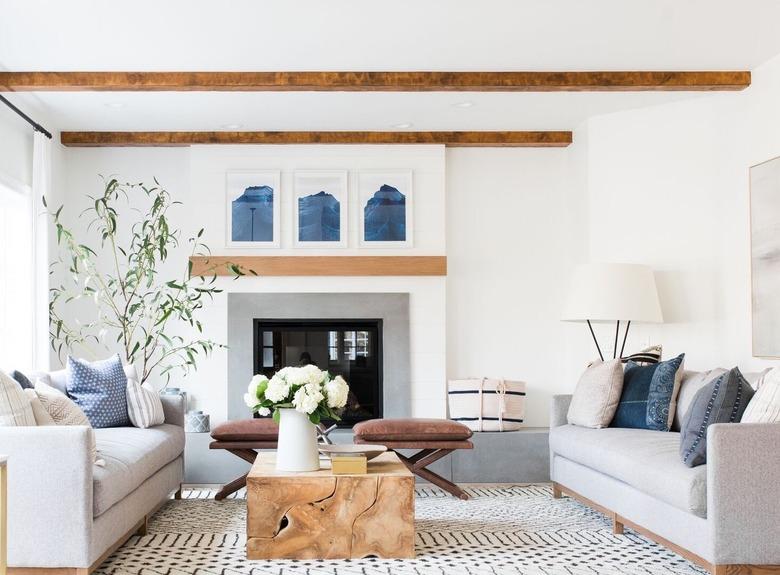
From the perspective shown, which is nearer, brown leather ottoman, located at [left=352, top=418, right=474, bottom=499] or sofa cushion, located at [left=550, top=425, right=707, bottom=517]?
sofa cushion, located at [left=550, top=425, right=707, bottom=517]

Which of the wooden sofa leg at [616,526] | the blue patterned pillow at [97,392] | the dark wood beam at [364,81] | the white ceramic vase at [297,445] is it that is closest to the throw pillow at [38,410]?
the white ceramic vase at [297,445]

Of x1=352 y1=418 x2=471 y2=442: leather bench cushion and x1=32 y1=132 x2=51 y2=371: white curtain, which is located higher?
x1=32 y1=132 x2=51 y2=371: white curtain

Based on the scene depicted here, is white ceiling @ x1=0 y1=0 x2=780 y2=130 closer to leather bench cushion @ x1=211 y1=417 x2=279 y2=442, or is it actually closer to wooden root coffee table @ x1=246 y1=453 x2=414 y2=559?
leather bench cushion @ x1=211 y1=417 x2=279 y2=442

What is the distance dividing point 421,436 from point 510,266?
2.39m

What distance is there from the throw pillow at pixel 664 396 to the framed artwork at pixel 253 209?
334cm

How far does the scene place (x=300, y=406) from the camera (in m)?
4.18

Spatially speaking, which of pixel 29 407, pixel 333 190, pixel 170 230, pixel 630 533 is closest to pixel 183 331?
pixel 170 230

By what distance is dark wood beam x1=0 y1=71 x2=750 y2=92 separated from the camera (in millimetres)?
5531

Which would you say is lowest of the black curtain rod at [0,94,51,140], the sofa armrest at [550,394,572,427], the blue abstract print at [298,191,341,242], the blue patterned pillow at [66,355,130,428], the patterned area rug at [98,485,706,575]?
the patterned area rug at [98,485,706,575]

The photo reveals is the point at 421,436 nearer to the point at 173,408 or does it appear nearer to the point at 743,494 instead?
the point at 173,408

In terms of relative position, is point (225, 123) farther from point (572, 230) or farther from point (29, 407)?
point (29, 407)

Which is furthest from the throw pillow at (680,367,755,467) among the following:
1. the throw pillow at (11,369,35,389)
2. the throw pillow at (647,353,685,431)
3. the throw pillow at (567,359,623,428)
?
the throw pillow at (11,369,35,389)

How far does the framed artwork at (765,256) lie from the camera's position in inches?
207

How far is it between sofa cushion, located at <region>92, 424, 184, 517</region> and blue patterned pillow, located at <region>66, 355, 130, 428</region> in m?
0.09
